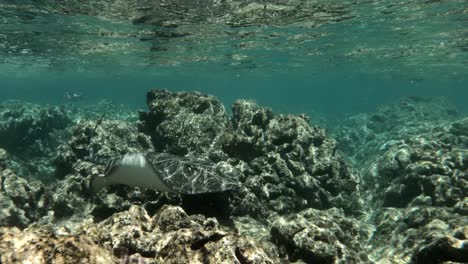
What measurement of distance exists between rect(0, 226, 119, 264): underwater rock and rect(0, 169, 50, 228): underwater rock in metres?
7.14

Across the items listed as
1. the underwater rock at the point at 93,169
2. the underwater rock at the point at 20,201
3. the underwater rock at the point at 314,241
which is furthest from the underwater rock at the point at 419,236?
the underwater rock at the point at 20,201

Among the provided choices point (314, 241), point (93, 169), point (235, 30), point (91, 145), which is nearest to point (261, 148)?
point (93, 169)

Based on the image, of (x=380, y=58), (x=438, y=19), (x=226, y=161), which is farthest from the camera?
(x=380, y=58)

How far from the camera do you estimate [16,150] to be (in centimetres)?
2103

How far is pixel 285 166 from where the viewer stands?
11.8m

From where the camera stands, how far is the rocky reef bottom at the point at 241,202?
173 inches

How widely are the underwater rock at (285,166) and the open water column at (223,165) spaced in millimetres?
54

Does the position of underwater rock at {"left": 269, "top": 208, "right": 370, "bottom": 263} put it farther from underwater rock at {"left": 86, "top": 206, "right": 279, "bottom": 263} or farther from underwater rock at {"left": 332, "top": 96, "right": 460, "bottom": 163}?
underwater rock at {"left": 332, "top": 96, "right": 460, "bottom": 163}

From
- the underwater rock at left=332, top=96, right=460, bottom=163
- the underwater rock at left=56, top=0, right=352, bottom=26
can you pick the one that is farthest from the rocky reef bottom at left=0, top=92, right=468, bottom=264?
the underwater rock at left=332, top=96, right=460, bottom=163

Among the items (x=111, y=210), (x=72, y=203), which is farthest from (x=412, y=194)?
(x=72, y=203)

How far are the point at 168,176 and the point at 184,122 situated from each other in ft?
20.0

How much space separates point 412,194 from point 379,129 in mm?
20109

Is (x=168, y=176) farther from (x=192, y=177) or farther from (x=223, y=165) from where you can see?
(x=223, y=165)

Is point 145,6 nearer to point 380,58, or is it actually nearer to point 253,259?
point 253,259
